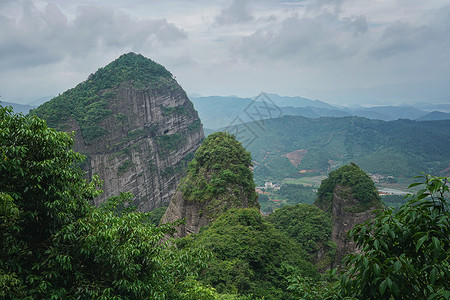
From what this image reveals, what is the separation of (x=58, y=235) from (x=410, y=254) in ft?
19.8

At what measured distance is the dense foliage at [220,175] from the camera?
22688 mm

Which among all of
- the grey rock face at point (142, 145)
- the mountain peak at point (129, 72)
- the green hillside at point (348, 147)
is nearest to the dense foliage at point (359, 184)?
the grey rock face at point (142, 145)

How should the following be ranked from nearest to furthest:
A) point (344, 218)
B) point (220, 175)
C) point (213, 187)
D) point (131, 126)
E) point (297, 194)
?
point (213, 187) → point (220, 175) → point (344, 218) → point (131, 126) → point (297, 194)

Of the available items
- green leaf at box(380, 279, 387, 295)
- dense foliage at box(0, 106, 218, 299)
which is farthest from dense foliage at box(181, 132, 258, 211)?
green leaf at box(380, 279, 387, 295)

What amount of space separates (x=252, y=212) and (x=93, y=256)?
15224 mm

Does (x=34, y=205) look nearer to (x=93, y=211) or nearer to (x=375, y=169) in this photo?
(x=93, y=211)

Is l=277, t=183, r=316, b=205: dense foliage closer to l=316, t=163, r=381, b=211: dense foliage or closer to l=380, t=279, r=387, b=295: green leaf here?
l=316, t=163, r=381, b=211: dense foliage

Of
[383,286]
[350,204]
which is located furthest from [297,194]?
[383,286]

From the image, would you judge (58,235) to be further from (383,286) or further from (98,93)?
(98,93)

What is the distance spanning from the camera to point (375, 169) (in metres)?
110

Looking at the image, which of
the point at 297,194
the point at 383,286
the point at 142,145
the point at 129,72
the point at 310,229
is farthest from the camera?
the point at 297,194

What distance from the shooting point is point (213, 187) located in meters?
22.5

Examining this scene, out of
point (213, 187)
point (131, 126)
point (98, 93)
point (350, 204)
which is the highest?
point (98, 93)

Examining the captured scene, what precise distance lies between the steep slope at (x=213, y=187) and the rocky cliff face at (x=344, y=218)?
9.06 meters
